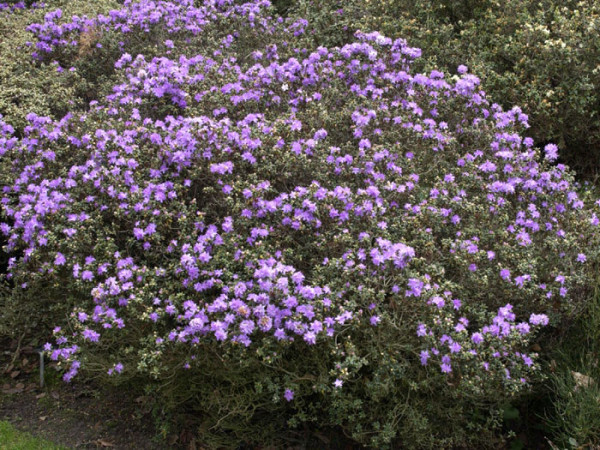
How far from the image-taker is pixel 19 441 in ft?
11.6

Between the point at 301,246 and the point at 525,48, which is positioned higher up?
the point at 525,48

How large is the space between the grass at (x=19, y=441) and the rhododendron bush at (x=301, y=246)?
1.47 ft

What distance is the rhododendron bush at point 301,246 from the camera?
295 centimetres

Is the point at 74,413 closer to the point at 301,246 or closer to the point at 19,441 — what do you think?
the point at 19,441

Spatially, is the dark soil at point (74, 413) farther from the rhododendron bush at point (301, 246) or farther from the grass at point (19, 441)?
the rhododendron bush at point (301, 246)

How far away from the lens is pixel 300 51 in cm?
548

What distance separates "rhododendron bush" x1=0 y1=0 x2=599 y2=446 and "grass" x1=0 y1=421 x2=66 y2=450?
45 cm

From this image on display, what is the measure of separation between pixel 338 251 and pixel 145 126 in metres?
1.63

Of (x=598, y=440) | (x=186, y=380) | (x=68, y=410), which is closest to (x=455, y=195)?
(x=598, y=440)

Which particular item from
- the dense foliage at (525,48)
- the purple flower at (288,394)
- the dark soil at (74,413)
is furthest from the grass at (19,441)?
the dense foliage at (525,48)

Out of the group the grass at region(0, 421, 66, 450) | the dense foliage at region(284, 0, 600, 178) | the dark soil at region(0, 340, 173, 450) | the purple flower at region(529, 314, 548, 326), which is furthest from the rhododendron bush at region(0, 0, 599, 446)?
the dense foliage at region(284, 0, 600, 178)

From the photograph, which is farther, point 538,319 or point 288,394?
point 538,319

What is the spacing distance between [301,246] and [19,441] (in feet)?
6.70

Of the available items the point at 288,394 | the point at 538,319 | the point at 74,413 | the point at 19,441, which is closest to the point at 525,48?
the point at 538,319
